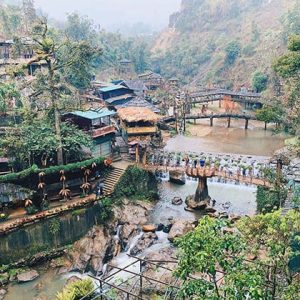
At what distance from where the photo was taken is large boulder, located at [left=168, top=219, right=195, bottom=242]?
104 feet

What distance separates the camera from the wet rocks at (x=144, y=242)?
101ft

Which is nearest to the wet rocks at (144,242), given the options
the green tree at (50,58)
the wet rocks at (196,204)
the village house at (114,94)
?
the wet rocks at (196,204)

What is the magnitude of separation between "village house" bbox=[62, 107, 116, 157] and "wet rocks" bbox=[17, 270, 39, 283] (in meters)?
12.7

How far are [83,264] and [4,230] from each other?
584 centimetres

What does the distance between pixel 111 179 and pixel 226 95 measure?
143ft

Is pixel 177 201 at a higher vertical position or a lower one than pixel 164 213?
higher

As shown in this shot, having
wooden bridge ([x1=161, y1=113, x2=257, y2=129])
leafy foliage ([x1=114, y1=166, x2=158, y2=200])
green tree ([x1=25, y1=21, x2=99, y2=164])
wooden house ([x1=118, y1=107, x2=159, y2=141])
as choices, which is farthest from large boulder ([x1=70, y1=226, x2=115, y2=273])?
wooden bridge ([x1=161, y1=113, x2=257, y2=129])

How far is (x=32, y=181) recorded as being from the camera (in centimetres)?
3127

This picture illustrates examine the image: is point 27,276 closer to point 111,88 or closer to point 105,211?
point 105,211

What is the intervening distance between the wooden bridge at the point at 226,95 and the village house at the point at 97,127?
3594cm

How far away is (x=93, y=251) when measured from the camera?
30.1m

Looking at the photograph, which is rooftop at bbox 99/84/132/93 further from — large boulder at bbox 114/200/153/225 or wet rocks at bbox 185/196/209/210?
wet rocks at bbox 185/196/209/210

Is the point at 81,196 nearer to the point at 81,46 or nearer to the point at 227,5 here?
the point at 81,46

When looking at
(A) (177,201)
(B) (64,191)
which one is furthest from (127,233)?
(A) (177,201)
